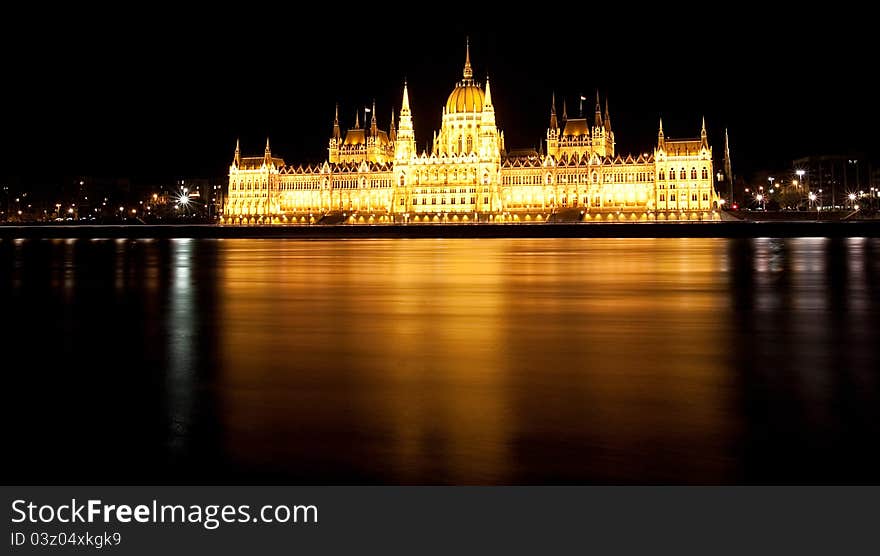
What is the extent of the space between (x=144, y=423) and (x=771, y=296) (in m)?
14.4

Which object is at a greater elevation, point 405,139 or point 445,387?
point 405,139

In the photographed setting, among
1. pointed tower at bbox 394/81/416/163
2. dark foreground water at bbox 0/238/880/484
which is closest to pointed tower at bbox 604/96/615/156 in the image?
pointed tower at bbox 394/81/416/163

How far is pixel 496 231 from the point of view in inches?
2788

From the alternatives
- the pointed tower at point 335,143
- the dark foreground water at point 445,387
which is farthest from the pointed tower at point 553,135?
the dark foreground water at point 445,387

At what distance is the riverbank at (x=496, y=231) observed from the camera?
60.3 m

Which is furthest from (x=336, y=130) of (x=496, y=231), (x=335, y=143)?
(x=496, y=231)

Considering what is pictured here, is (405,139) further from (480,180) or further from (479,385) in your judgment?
(479,385)

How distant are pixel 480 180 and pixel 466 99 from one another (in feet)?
54.6

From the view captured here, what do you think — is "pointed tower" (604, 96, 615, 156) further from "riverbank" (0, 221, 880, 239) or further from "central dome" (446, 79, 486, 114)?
"riverbank" (0, 221, 880, 239)

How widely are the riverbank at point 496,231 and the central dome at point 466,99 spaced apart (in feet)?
156

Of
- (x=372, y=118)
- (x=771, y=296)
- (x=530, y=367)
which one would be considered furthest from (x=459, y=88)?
(x=530, y=367)

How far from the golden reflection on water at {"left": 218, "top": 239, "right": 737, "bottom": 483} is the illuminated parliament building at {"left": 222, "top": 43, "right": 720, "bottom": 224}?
9202cm

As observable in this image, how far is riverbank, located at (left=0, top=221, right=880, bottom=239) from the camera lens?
60.3 meters

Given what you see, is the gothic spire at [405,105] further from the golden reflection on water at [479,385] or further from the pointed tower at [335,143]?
the golden reflection on water at [479,385]
